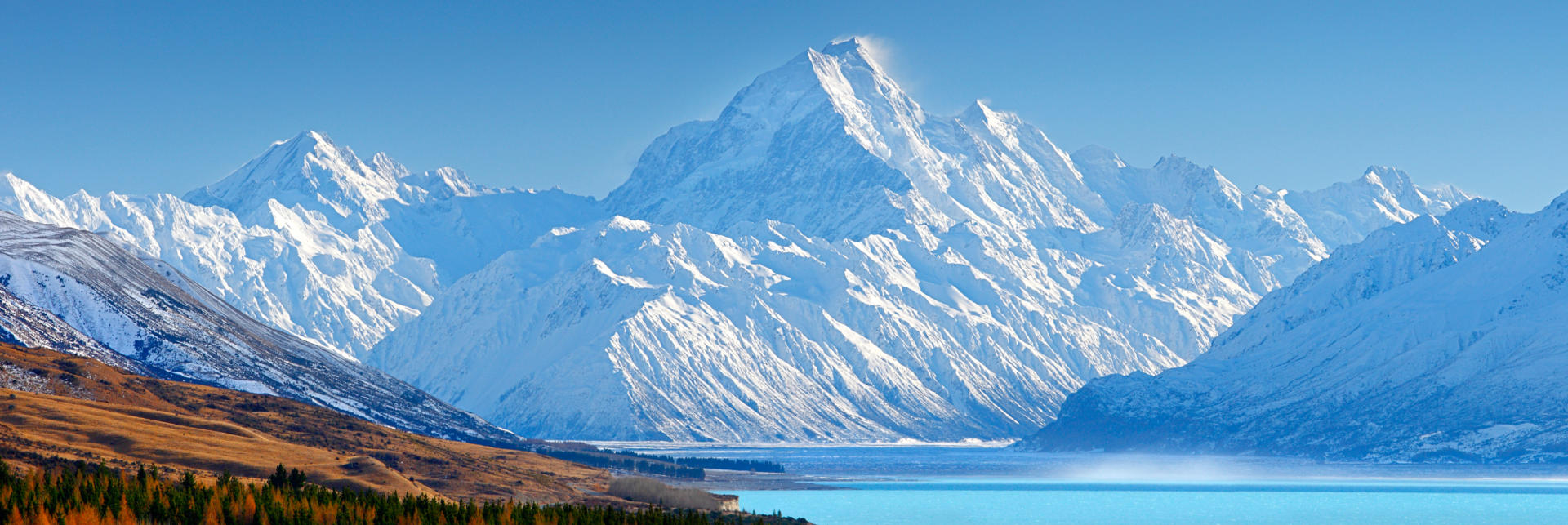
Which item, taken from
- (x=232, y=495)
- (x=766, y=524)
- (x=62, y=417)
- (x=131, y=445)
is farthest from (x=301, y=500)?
(x=62, y=417)

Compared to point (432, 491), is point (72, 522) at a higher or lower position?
lower

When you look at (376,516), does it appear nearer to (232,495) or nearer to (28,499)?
(232,495)

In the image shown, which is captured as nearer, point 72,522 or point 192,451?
point 72,522

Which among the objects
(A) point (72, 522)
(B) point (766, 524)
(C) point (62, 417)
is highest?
(C) point (62, 417)

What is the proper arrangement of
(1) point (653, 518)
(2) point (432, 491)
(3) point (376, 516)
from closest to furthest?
(3) point (376, 516) < (1) point (653, 518) < (2) point (432, 491)

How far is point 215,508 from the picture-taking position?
361 ft

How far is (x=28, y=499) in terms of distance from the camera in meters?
107

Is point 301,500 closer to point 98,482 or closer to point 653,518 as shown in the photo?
point 98,482

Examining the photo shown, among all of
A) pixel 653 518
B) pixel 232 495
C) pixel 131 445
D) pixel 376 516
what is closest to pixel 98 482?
pixel 232 495

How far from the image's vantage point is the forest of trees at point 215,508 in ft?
339

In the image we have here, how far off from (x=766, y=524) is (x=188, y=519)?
7052cm

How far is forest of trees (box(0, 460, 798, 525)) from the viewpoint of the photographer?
103250mm

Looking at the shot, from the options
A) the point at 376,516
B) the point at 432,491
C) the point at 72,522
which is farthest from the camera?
the point at 432,491

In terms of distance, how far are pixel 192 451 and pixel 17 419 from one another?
1839 centimetres
